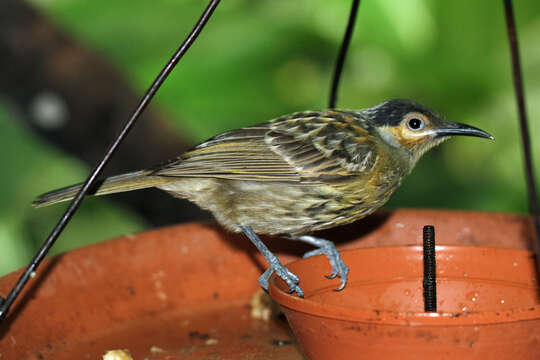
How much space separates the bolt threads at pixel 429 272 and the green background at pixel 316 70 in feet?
12.3

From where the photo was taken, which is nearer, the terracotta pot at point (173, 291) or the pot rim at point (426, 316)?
the pot rim at point (426, 316)

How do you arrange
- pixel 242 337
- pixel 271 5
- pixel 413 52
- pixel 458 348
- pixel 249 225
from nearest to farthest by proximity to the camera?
pixel 458 348 < pixel 242 337 < pixel 249 225 < pixel 413 52 < pixel 271 5

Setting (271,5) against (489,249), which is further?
(271,5)

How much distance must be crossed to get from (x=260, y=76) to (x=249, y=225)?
2910 mm

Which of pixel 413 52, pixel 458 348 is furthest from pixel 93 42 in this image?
pixel 458 348

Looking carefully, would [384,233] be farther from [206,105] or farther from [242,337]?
[206,105]

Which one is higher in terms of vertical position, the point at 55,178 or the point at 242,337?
the point at 242,337

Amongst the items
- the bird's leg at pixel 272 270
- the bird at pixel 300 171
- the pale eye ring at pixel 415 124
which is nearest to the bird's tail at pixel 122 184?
the bird at pixel 300 171

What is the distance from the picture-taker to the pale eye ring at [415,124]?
4.18 meters

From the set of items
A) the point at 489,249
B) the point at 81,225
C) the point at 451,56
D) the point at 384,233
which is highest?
the point at 451,56

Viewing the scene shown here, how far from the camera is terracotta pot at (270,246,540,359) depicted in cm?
246

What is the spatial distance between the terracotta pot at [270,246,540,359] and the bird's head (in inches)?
41.9

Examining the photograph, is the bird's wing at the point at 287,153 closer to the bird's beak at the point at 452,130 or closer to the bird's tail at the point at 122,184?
the bird's tail at the point at 122,184

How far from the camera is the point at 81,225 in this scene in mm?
7340
